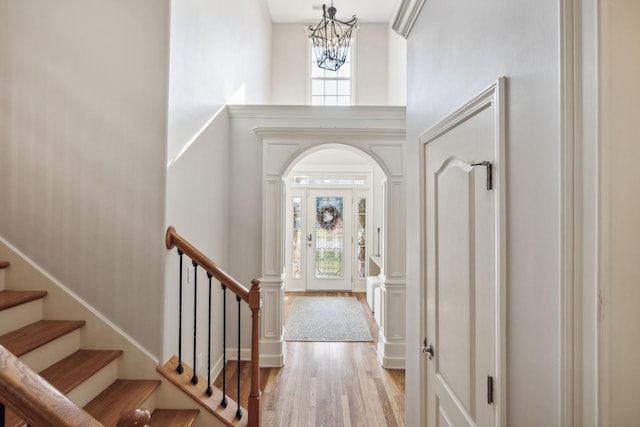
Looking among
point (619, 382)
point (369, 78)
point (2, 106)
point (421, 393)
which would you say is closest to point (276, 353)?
point (421, 393)

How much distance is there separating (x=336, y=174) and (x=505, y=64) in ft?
19.4

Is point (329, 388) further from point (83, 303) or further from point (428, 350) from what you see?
point (83, 303)

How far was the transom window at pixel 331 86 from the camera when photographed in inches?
269

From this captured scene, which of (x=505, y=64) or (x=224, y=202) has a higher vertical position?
(x=505, y=64)

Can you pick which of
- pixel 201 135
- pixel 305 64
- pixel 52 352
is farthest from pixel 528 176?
pixel 305 64

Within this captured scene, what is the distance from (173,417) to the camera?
2.10 metres

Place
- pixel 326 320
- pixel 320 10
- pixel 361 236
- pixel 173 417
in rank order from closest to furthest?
pixel 173 417 → pixel 326 320 → pixel 320 10 → pixel 361 236

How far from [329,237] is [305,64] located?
3.51m

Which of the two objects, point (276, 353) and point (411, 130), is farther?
point (276, 353)

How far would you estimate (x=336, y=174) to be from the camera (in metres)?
6.91

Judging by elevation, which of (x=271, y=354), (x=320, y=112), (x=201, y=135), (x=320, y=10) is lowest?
(x=271, y=354)

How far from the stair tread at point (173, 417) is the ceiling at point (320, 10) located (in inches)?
242

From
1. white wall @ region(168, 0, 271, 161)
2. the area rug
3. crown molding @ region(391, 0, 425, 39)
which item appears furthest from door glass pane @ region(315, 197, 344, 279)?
crown molding @ region(391, 0, 425, 39)

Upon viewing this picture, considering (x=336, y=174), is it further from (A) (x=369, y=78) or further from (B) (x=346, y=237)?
(A) (x=369, y=78)
